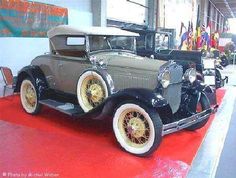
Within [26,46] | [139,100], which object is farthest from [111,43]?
[26,46]

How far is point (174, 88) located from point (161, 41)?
3.64 m

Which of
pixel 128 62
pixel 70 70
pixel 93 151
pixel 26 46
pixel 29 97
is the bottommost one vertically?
pixel 93 151

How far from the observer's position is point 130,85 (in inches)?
136

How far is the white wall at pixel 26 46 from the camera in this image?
5.59 meters

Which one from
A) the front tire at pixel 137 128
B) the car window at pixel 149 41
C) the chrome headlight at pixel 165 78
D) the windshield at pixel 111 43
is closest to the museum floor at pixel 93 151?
the front tire at pixel 137 128

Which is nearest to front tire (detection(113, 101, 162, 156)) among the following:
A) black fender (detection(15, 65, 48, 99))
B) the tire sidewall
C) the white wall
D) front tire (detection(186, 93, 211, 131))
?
the tire sidewall

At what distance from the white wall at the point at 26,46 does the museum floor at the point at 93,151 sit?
64.5 inches

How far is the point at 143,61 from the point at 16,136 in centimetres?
188

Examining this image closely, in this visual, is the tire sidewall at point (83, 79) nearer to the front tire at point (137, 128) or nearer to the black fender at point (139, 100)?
the black fender at point (139, 100)

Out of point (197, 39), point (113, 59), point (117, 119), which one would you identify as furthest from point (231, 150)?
point (197, 39)

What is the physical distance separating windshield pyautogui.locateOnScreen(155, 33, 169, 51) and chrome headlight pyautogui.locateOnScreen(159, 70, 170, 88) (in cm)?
347

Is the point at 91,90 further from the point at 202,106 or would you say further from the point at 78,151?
the point at 202,106

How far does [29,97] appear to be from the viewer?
456 cm

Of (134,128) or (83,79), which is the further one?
(83,79)
